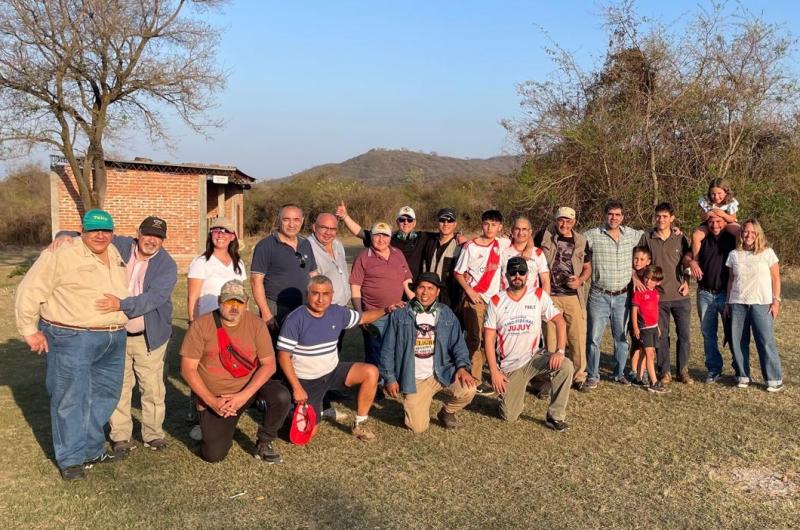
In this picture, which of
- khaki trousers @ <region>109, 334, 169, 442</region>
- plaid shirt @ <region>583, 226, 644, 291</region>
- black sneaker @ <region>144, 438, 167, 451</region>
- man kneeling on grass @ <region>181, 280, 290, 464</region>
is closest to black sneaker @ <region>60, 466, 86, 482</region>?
khaki trousers @ <region>109, 334, 169, 442</region>

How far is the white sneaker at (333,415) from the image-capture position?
Result: 528 cm

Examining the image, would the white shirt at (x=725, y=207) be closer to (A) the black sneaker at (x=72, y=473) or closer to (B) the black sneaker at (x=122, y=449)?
(B) the black sneaker at (x=122, y=449)

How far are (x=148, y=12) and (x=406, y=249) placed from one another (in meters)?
19.0

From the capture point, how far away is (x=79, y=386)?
4.09 m

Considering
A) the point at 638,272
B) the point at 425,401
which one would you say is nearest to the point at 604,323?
the point at 638,272

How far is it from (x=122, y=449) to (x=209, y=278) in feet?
4.56

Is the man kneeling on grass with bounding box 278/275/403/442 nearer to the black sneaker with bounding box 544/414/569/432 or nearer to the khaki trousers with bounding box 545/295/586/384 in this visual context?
the black sneaker with bounding box 544/414/569/432

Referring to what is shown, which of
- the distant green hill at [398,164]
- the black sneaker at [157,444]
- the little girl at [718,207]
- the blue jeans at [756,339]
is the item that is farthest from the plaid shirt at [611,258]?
the distant green hill at [398,164]

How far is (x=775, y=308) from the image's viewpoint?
5.92 metres

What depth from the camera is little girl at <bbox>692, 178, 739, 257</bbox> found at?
6098 mm

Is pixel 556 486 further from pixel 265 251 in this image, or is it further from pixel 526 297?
pixel 265 251

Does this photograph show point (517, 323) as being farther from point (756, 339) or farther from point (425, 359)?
point (756, 339)

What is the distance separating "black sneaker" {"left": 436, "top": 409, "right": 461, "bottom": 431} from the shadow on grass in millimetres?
2955

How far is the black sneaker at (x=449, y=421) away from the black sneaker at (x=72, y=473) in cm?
269
